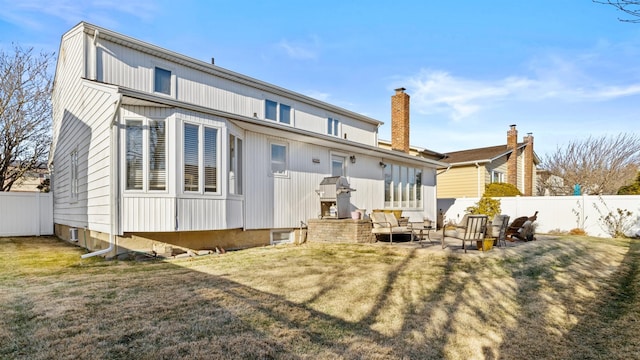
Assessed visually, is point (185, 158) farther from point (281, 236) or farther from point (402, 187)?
point (402, 187)

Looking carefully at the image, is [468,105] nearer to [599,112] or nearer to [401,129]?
[401,129]

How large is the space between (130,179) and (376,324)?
20.9 ft

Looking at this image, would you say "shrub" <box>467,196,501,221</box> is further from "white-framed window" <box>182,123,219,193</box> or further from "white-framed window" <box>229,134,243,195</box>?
"white-framed window" <box>182,123,219,193</box>

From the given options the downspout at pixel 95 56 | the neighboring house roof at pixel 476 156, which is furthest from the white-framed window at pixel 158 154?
the neighboring house roof at pixel 476 156

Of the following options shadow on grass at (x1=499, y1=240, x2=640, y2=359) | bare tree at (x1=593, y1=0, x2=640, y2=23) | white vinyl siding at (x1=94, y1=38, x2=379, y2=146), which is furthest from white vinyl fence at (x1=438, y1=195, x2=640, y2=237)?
bare tree at (x1=593, y1=0, x2=640, y2=23)

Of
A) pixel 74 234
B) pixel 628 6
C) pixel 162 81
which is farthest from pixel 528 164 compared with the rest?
pixel 74 234

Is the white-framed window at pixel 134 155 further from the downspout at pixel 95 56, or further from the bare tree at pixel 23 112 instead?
the bare tree at pixel 23 112

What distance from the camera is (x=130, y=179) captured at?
26.9 feet

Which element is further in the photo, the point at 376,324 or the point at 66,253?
the point at 66,253

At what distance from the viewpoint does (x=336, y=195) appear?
12.2m

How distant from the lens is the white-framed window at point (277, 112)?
15781 millimetres

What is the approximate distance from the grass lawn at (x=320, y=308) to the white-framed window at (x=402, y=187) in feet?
23.7

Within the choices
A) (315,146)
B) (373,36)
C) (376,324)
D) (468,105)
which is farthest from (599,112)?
(376,324)

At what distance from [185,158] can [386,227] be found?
21.4ft
